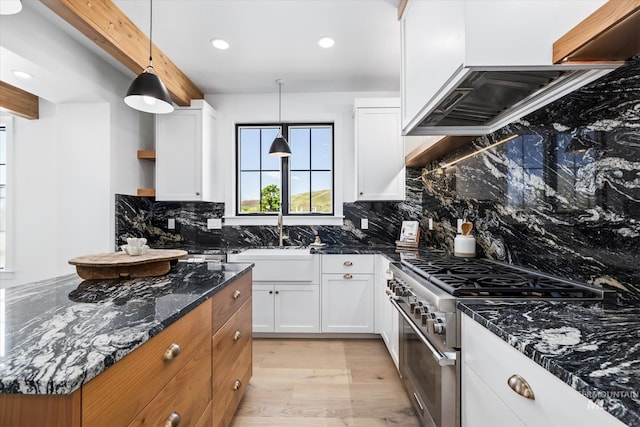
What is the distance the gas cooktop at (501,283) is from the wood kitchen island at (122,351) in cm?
104

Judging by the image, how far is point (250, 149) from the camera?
3834 mm

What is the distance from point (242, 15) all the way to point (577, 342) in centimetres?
262

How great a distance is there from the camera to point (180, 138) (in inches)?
133

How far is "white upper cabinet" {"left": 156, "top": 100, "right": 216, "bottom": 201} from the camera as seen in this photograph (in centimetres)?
337

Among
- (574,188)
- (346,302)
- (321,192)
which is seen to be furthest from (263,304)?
(574,188)

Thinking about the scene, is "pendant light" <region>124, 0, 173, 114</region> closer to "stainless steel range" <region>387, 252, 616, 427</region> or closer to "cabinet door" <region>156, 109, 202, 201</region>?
"cabinet door" <region>156, 109, 202, 201</region>

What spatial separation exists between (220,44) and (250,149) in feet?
4.36

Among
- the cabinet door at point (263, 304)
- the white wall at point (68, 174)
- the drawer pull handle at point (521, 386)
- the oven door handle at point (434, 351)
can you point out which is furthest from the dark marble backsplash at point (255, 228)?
the drawer pull handle at point (521, 386)

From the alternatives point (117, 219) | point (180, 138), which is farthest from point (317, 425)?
point (180, 138)

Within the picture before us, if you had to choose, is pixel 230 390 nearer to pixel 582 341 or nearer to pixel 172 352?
pixel 172 352

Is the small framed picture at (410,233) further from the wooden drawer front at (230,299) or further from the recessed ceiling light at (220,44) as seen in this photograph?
the recessed ceiling light at (220,44)

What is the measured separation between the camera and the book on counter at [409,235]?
10.5 ft

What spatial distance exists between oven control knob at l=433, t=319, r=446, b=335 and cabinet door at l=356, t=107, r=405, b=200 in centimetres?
212

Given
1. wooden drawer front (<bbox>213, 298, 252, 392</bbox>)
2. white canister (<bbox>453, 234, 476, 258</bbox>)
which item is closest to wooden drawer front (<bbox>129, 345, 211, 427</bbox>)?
wooden drawer front (<bbox>213, 298, 252, 392</bbox>)
